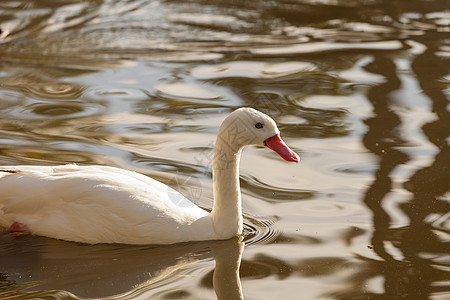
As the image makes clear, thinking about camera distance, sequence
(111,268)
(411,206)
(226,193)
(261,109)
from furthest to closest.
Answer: (261,109), (411,206), (226,193), (111,268)

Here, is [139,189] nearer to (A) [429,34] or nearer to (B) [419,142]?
(B) [419,142]

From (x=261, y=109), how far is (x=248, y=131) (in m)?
3.00

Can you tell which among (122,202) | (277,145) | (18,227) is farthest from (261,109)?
(18,227)

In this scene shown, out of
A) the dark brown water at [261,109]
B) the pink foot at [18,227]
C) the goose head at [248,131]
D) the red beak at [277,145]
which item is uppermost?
the goose head at [248,131]

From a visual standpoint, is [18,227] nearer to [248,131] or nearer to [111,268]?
[111,268]

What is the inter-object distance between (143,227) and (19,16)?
25.9ft

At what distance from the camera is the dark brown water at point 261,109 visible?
5.38 meters

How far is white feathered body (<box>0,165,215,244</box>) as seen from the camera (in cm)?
564

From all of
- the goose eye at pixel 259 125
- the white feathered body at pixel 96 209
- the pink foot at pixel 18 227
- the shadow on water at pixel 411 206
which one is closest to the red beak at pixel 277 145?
the goose eye at pixel 259 125

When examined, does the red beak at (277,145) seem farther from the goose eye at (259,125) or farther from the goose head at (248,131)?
the goose eye at (259,125)

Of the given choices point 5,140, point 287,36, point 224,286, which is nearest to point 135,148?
point 5,140

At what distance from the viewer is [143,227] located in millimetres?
5637

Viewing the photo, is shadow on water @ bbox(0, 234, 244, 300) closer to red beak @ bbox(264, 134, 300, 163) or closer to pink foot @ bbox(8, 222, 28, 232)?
pink foot @ bbox(8, 222, 28, 232)

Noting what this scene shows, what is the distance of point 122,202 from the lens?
5.62 metres
